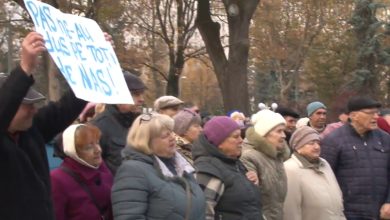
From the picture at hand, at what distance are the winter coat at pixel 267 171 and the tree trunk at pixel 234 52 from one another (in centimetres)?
1390

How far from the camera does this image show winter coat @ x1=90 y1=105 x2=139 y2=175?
232 inches

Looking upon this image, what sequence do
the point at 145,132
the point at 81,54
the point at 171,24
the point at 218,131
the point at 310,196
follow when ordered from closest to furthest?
the point at 81,54 → the point at 145,132 → the point at 218,131 → the point at 310,196 → the point at 171,24

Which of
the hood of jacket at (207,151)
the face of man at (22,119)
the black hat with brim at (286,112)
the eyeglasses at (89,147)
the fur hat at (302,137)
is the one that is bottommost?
the black hat with brim at (286,112)

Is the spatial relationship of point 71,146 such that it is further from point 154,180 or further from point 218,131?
point 218,131

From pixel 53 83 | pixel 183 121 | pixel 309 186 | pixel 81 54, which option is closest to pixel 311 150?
pixel 309 186

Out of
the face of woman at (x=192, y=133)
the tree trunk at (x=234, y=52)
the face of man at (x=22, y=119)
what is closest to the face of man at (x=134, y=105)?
the face of woman at (x=192, y=133)

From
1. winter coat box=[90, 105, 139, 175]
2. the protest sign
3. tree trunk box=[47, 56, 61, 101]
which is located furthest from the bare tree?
the protest sign

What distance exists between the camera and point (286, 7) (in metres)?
38.1

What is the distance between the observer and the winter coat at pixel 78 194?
16.2ft

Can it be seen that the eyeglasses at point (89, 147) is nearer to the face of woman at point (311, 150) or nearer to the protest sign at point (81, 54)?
the protest sign at point (81, 54)

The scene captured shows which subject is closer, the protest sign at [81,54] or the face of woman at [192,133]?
the protest sign at [81,54]

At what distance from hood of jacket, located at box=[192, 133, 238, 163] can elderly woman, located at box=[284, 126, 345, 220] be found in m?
1.06

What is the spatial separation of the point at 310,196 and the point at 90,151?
2383 millimetres

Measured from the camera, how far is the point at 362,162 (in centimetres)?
738
